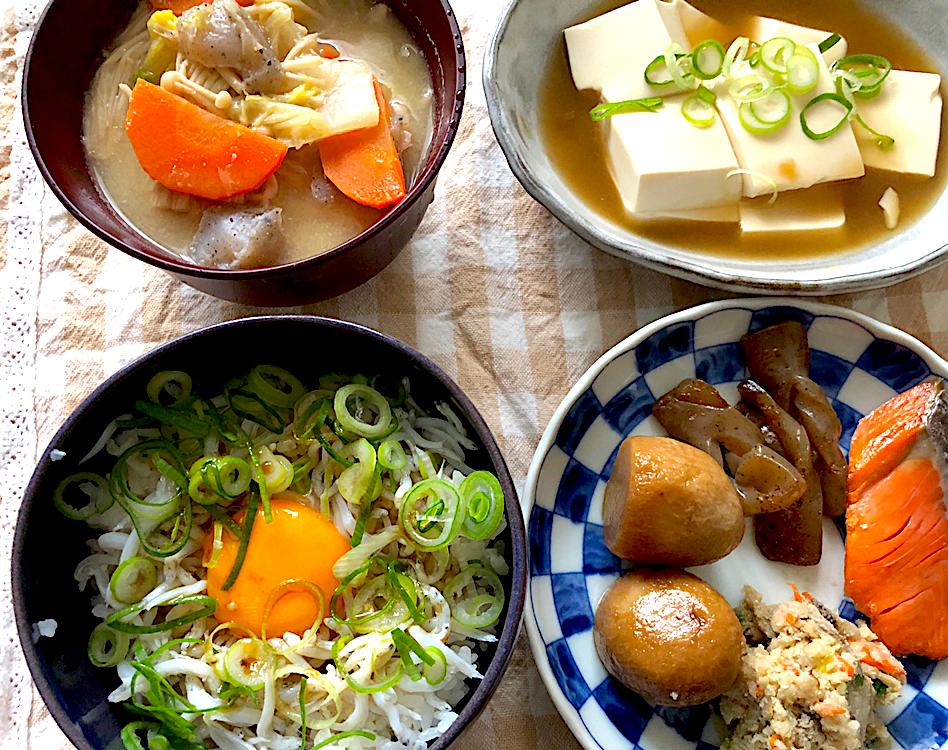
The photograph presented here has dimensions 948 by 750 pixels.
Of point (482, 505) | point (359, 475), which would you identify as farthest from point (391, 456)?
point (482, 505)

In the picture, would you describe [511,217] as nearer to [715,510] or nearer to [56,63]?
[715,510]

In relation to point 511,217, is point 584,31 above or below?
above

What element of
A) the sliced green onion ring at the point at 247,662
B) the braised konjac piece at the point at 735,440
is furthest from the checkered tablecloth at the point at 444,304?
the sliced green onion ring at the point at 247,662

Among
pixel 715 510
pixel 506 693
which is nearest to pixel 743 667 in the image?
pixel 715 510

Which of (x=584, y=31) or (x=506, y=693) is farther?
(x=584, y=31)

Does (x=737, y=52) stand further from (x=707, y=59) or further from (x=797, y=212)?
(x=797, y=212)

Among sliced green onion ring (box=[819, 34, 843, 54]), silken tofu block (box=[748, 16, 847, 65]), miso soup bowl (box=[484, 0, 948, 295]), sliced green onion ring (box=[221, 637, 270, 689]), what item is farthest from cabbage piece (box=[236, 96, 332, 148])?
sliced green onion ring (box=[819, 34, 843, 54])
